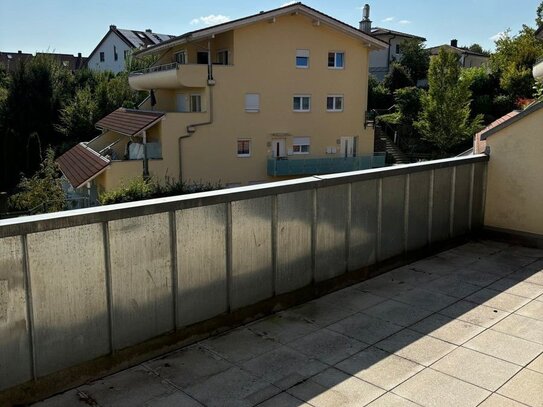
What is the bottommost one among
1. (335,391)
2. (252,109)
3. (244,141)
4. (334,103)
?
(335,391)

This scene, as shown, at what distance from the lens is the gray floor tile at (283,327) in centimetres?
562

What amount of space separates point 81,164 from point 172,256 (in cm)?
2498

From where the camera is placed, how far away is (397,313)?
625 centimetres

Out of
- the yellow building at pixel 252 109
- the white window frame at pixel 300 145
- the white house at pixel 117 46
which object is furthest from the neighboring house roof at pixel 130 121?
the white house at pixel 117 46

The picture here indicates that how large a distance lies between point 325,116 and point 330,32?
4770 millimetres

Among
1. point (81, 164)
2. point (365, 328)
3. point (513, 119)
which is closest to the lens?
point (365, 328)

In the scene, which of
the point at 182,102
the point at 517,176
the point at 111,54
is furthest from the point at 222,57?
the point at 111,54

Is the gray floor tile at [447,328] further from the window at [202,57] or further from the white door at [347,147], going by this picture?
the white door at [347,147]

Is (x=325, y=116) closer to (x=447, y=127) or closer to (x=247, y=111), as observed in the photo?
(x=247, y=111)

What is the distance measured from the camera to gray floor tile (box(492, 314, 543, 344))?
221 inches

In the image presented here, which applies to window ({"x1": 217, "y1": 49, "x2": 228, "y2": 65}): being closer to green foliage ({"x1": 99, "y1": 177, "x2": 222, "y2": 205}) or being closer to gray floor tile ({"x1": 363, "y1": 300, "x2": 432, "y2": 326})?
green foliage ({"x1": 99, "y1": 177, "x2": 222, "y2": 205})

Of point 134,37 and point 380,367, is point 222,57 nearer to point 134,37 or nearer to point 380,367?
point 380,367

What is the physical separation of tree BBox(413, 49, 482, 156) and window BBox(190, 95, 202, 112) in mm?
15978

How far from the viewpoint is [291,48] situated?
2944 centimetres
